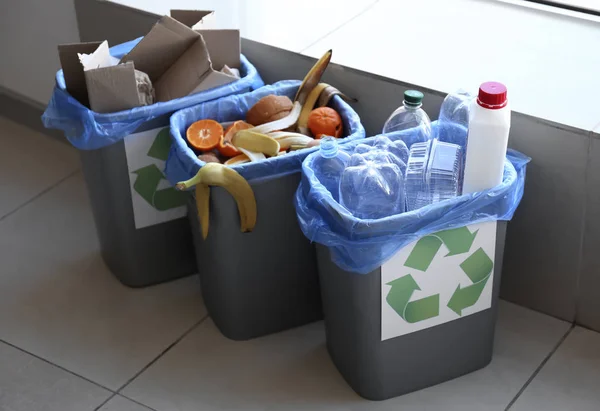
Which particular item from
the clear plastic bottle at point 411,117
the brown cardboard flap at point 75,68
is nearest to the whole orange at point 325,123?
the clear plastic bottle at point 411,117

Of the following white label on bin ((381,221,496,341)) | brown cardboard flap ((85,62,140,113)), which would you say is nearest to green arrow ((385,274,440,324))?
white label on bin ((381,221,496,341))

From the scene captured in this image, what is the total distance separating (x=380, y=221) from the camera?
1.46m

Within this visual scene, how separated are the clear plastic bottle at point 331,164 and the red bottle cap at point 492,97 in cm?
27

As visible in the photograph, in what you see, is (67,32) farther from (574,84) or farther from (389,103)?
(574,84)

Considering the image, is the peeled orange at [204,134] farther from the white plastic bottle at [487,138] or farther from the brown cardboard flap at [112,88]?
the white plastic bottle at [487,138]

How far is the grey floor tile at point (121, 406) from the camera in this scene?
68.2 inches

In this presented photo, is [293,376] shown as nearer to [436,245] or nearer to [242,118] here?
[436,245]

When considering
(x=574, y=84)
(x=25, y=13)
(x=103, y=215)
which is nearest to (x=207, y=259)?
(x=103, y=215)

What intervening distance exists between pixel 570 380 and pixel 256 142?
0.77 m

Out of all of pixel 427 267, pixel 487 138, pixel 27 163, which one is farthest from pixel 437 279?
pixel 27 163

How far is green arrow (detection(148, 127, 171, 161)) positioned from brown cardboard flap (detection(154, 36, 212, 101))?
3.3 inches

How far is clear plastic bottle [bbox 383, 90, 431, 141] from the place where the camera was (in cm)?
167

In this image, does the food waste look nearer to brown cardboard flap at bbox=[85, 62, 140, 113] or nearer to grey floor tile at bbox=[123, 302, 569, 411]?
brown cardboard flap at bbox=[85, 62, 140, 113]

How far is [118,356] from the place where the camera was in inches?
73.2
